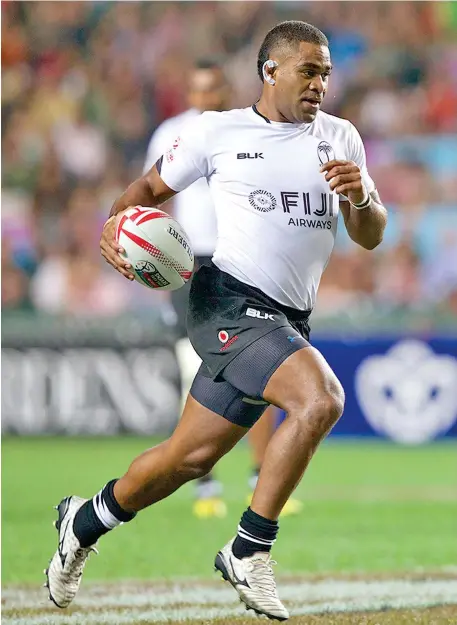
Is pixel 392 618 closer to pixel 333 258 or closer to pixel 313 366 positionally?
pixel 313 366

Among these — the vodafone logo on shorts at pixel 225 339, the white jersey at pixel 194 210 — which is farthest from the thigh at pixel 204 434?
the white jersey at pixel 194 210

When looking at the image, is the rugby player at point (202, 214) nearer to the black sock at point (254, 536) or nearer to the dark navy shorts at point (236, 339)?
the dark navy shorts at point (236, 339)

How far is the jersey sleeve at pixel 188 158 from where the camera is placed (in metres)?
4.86

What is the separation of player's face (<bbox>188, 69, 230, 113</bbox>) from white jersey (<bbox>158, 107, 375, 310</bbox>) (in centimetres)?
310

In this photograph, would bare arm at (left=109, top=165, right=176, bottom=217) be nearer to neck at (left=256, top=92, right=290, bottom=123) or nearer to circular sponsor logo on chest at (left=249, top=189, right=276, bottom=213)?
circular sponsor logo on chest at (left=249, top=189, right=276, bottom=213)

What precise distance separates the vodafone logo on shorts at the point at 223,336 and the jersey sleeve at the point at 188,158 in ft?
2.14

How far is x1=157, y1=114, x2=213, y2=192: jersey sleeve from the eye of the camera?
4.86 meters

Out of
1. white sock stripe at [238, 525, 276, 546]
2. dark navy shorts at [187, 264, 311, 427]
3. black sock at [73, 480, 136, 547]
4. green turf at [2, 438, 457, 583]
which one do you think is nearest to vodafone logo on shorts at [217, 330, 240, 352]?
dark navy shorts at [187, 264, 311, 427]

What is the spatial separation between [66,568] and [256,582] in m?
1.12

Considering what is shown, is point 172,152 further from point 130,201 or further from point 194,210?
point 194,210

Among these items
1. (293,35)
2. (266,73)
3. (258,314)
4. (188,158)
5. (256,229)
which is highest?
(293,35)

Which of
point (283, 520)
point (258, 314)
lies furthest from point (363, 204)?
point (283, 520)

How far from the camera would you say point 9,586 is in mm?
5816

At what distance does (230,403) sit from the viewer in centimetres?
479
